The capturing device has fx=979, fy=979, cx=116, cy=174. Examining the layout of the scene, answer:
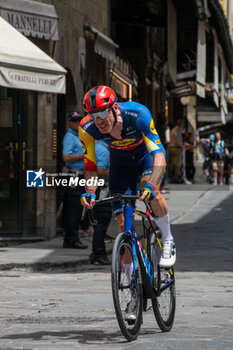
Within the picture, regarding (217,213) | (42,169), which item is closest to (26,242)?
(42,169)

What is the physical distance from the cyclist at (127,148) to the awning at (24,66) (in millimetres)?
5289

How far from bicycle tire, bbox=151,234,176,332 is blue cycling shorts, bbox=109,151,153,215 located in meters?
0.44

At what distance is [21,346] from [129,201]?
1198 mm

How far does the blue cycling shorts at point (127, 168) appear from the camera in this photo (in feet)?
22.9

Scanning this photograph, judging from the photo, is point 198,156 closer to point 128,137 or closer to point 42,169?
point 42,169

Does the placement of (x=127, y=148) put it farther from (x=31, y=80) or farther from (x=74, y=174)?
(x=74, y=174)

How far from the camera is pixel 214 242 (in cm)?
1471

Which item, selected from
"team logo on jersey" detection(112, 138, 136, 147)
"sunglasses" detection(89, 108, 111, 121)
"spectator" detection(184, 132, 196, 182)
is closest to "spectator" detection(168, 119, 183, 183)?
"spectator" detection(184, 132, 196, 182)

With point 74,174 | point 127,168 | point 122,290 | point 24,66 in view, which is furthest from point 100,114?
point 74,174

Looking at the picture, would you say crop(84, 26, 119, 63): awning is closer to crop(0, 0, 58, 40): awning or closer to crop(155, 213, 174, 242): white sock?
crop(0, 0, 58, 40): awning

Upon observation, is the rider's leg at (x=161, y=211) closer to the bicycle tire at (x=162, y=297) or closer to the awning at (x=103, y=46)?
the bicycle tire at (x=162, y=297)

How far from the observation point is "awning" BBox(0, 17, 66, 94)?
40.0 ft

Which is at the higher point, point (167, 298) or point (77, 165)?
point (77, 165)

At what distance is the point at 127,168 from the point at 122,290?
1033mm
